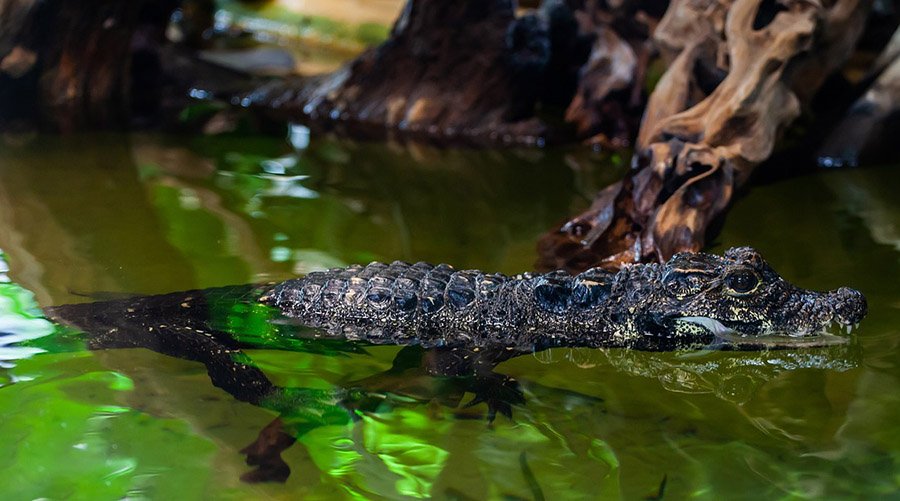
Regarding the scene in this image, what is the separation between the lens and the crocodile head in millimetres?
3375

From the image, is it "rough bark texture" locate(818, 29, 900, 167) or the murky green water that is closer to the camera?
the murky green water

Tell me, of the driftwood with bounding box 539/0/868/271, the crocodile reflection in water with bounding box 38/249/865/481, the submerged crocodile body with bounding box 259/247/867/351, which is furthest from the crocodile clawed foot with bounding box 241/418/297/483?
the driftwood with bounding box 539/0/868/271

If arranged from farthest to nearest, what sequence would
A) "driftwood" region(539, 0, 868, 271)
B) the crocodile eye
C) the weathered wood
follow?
the weathered wood → "driftwood" region(539, 0, 868, 271) → the crocodile eye

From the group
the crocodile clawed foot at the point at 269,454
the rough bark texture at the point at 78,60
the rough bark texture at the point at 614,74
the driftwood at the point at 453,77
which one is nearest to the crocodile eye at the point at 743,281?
the crocodile clawed foot at the point at 269,454

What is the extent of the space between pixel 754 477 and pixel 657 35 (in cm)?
374

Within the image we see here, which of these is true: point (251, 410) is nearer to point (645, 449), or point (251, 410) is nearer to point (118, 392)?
point (118, 392)

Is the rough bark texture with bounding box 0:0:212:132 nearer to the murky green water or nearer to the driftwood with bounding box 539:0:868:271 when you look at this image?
the murky green water

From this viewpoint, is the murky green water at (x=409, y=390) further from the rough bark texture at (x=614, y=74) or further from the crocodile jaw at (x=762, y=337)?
the rough bark texture at (x=614, y=74)

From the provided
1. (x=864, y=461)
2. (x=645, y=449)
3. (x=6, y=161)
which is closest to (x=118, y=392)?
(x=645, y=449)

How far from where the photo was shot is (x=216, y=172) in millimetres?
5844

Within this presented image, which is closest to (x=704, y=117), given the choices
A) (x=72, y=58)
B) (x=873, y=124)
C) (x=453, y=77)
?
(x=873, y=124)

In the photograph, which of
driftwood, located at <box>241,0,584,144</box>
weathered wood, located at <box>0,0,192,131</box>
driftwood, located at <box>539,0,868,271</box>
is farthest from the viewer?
driftwood, located at <box>241,0,584,144</box>

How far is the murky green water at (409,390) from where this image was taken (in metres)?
2.71

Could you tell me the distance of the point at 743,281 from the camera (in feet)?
11.0
